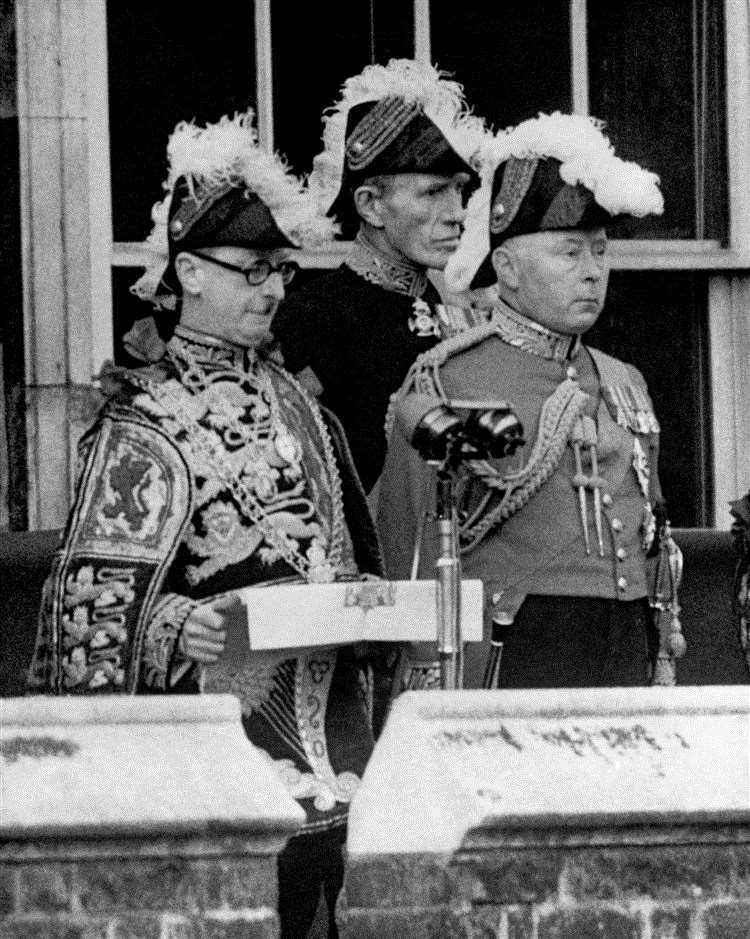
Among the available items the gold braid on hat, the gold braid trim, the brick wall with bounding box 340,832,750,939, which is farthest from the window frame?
the brick wall with bounding box 340,832,750,939

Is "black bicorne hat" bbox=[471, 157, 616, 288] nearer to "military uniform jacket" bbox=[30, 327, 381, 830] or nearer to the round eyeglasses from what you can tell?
the round eyeglasses

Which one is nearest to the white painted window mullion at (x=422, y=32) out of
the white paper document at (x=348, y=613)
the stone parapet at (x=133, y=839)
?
the white paper document at (x=348, y=613)

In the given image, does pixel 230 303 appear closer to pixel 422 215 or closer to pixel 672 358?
pixel 422 215

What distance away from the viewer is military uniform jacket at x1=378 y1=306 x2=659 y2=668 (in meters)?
7.87

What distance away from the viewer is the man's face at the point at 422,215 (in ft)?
28.0

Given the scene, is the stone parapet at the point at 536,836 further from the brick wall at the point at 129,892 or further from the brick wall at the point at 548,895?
the brick wall at the point at 129,892

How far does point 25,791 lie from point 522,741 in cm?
97

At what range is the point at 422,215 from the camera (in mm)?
8539

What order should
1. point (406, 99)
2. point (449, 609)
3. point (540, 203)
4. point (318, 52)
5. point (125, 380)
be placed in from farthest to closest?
point (318, 52) → point (406, 99) → point (540, 203) → point (125, 380) → point (449, 609)

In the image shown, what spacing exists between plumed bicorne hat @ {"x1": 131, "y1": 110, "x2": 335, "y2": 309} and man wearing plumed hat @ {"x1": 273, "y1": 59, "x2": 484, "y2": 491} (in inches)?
30.2

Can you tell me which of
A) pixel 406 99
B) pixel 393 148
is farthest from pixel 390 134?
pixel 406 99

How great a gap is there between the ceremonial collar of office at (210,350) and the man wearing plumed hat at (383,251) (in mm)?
776

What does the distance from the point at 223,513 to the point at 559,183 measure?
115 cm

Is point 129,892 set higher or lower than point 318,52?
lower
